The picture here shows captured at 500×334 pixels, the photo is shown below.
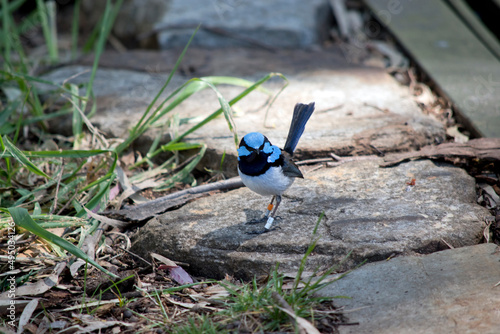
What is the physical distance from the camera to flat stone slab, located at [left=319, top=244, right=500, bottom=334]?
2061mm

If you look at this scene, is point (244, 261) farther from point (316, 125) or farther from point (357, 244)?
point (316, 125)

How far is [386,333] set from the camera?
2.04m

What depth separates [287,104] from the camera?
4.36 m

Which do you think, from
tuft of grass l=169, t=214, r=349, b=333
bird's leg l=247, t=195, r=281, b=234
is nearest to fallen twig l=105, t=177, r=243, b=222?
bird's leg l=247, t=195, r=281, b=234

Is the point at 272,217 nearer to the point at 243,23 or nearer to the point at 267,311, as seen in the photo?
the point at 267,311

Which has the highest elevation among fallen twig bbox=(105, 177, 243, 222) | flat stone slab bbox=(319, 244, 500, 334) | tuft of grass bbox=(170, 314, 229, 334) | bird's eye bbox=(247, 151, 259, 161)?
bird's eye bbox=(247, 151, 259, 161)

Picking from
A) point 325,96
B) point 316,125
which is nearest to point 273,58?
point 325,96

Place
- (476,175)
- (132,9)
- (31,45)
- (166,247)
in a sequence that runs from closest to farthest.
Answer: (166,247), (476,175), (132,9), (31,45)

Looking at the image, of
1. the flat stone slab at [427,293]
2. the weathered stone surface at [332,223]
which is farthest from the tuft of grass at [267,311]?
the weathered stone surface at [332,223]

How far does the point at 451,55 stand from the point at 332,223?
327 centimetres

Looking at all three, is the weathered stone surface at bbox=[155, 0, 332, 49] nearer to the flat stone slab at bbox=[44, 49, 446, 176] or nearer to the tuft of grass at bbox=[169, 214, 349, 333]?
the flat stone slab at bbox=[44, 49, 446, 176]

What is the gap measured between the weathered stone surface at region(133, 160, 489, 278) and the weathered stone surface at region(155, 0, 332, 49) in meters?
3.07

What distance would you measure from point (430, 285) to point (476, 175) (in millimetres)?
1380

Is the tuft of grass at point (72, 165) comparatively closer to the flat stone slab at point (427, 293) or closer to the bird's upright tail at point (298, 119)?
the bird's upright tail at point (298, 119)
